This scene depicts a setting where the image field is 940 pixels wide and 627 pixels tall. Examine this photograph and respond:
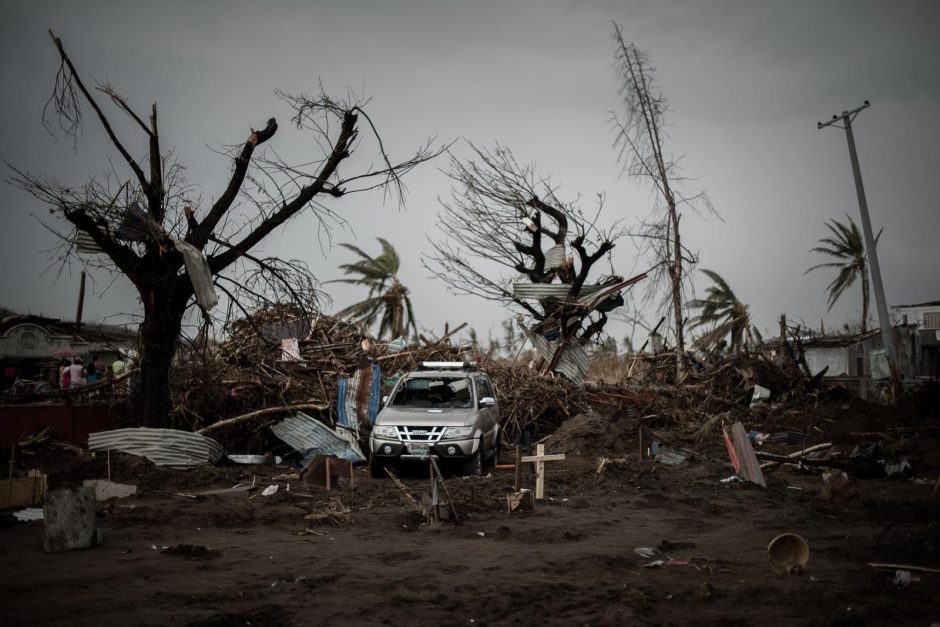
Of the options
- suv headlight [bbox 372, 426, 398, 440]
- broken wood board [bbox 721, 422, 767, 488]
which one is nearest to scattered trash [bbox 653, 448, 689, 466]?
broken wood board [bbox 721, 422, 767, 488]

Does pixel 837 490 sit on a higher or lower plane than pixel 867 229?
lower

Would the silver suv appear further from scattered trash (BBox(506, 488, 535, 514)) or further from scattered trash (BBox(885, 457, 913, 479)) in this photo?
scattered trash (BBox(885, 457, 913, 479))

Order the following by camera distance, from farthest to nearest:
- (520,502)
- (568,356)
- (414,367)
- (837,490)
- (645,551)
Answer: (568,356)
(414,367)
(837,490)
(520,502)
(645,551)

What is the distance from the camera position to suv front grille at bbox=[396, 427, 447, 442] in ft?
41.8

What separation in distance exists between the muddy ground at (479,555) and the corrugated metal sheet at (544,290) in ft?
28.6

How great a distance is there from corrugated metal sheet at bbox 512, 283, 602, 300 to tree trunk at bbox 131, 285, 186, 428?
32.1ft

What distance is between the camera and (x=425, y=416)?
12992 mm

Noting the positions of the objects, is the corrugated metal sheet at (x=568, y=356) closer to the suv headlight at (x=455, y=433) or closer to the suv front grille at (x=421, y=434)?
the suv headlight at (x=455, y=433)

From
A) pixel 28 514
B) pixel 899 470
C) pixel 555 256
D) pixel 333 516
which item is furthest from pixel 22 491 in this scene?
pixel 555 256

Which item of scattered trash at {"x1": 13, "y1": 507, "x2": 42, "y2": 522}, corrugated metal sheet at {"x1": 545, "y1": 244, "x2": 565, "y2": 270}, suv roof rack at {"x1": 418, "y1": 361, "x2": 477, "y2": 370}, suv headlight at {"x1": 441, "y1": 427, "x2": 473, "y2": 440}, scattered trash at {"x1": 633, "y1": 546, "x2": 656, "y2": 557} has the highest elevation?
corrugated metal sheet at {"x1": 545, "y1": 244, "x2": 565, "y2": 270}

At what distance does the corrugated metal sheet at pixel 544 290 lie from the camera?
21.2m

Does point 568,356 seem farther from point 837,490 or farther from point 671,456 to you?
point 837,490

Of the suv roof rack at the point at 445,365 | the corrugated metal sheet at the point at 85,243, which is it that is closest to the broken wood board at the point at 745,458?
the suv roof rack at the point at 445,365

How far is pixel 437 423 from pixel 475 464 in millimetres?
1019
